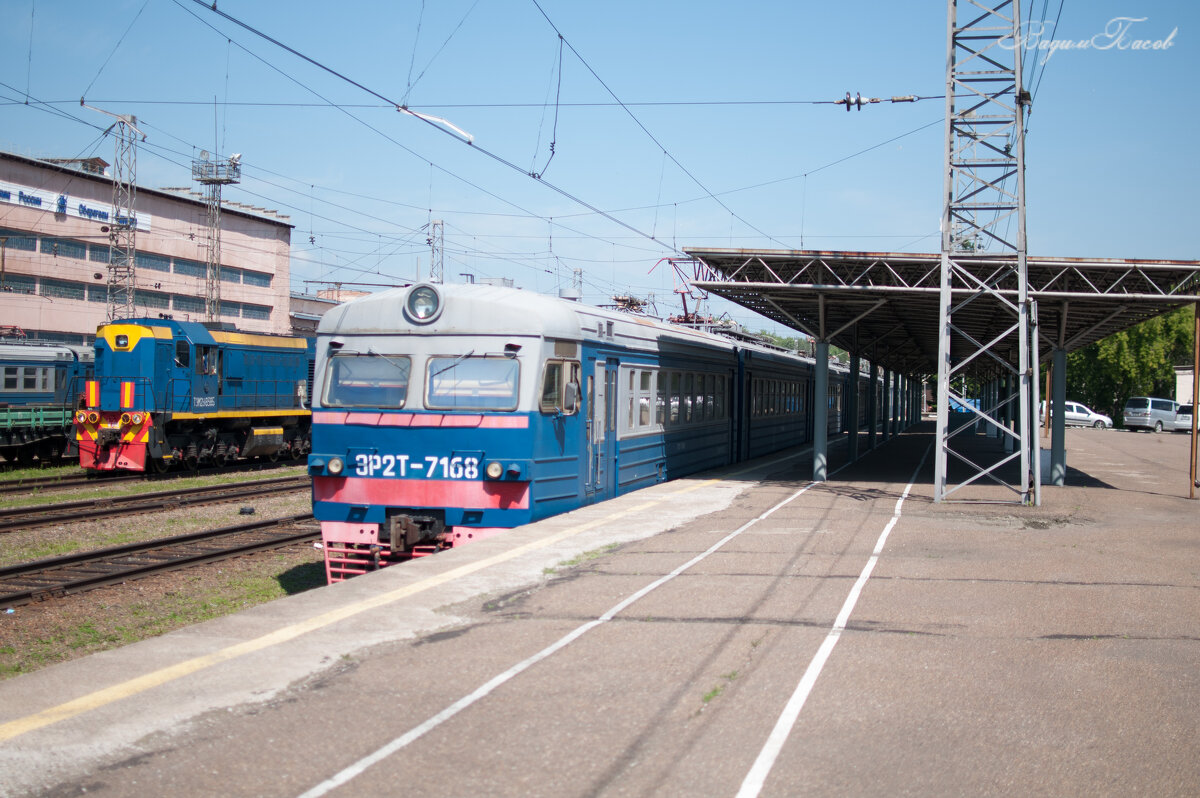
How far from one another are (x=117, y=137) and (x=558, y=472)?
35511 millimetres

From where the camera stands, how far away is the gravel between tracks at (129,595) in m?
8.66

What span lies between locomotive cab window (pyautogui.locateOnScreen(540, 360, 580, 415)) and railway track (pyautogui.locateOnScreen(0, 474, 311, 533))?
8.60m

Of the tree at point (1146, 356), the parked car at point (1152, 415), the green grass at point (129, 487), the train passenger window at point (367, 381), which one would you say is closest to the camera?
the train passenger window at point (367, 381)

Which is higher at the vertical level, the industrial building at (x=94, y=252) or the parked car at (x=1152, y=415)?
the industrial building at (x=94, y=252)

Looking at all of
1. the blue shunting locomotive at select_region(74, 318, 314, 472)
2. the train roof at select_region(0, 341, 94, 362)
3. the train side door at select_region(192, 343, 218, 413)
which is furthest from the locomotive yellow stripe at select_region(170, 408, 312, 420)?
the train roof at select_region(0, 341, 94, 362)

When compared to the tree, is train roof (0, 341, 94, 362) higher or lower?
lower

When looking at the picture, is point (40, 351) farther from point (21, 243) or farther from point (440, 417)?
point (21, 243)

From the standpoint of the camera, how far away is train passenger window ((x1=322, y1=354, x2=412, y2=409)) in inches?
400

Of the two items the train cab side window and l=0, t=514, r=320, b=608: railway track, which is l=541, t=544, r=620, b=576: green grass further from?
the train cab side window

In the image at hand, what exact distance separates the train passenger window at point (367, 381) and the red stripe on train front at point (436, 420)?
5.7 inches

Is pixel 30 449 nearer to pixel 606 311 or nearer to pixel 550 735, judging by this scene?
pixel 606 311

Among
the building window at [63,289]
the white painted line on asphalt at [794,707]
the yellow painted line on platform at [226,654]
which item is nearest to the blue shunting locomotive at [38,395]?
the yellow painted line on platform at [226,654]

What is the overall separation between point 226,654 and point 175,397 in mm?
17487

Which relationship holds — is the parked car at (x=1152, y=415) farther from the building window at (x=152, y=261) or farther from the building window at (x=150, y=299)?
the building window at (x=152, y=261)
